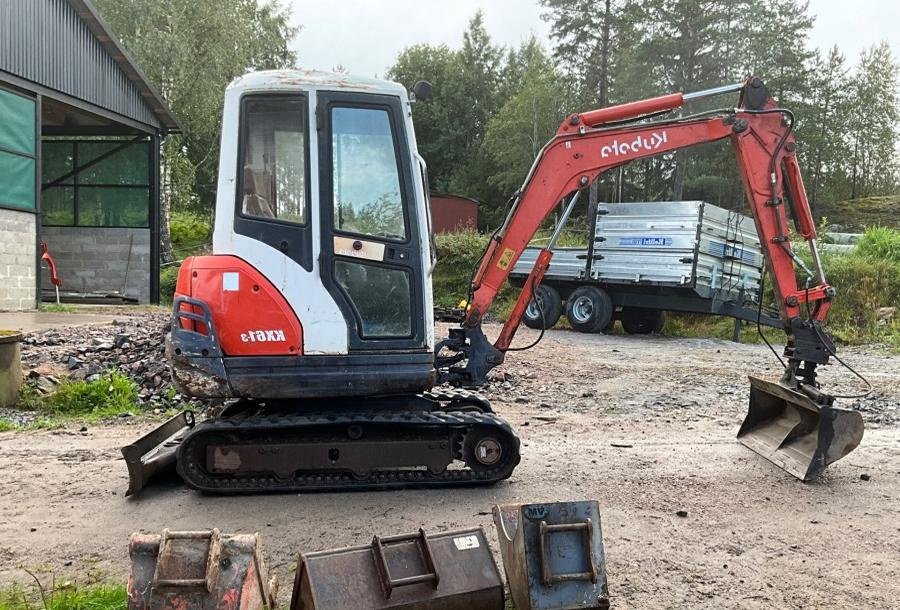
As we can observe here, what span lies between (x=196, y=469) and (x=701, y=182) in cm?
2895

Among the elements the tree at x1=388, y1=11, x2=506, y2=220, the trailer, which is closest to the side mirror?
the trailer

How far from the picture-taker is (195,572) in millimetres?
2953

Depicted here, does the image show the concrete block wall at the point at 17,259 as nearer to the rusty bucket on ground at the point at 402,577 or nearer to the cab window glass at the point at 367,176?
the cab window glass at the point at 367,176

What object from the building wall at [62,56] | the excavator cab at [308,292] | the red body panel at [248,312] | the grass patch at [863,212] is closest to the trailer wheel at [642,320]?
the excavator cab at [308,292]

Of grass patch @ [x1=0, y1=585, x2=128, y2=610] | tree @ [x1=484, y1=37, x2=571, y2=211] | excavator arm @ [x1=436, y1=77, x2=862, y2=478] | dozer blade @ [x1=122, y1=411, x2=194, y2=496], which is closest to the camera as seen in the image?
grass patch @ [x1=0, y1=585, x2=128, y2=610]

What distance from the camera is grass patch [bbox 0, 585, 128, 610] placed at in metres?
3.27

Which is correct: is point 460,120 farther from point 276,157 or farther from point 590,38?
point 276,157

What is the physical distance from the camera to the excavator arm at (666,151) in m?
5.78

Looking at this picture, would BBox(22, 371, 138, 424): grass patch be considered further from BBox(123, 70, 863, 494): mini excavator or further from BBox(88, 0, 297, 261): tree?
BBox(88, 0, 297, 261): tree

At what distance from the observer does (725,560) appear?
3928 millimetres

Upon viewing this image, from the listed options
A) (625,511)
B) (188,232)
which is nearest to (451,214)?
(188,232)

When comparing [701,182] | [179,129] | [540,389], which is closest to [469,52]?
[701,182]

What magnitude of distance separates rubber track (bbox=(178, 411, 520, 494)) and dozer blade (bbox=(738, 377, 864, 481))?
2121 mm

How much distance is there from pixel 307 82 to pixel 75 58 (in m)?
13.4
